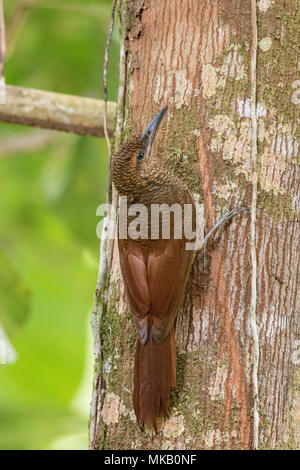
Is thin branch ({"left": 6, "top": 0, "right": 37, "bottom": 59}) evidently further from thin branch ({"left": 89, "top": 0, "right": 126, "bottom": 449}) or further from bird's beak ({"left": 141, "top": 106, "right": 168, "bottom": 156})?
bird's beak ({"left": 141, "top": 106, "right": 168, "bottom": 156})

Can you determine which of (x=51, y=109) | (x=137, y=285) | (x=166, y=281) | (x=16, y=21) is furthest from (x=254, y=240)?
(x=16, y=21)

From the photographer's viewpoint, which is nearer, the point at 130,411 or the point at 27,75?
the point at 130,411

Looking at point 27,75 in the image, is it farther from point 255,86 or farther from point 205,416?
point 205,416

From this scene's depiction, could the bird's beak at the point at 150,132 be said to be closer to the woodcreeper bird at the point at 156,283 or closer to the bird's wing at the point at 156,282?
the woodcreeper bird at the point at 156,283

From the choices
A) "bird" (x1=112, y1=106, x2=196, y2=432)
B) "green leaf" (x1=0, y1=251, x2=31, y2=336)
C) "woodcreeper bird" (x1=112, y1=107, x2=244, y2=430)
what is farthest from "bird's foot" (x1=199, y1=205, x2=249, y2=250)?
"green leaf" (x1=0, y1=251, x2=31, y2=336)

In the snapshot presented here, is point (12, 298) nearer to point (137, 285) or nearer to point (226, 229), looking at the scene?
point (137, 285)

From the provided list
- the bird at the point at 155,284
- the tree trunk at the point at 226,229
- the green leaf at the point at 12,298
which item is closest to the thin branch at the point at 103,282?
the tree trunk at the point at 226,229

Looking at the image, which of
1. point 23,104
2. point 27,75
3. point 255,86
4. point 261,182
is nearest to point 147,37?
point 255,86
